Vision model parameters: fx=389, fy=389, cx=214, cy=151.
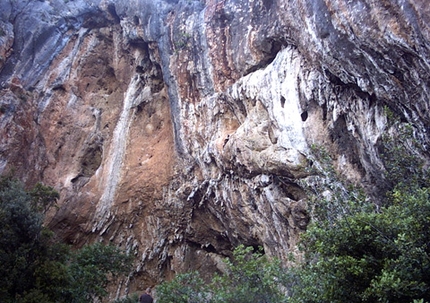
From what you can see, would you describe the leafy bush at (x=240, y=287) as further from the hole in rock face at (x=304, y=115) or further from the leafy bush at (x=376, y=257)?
the hole in rock face at (x=304, y=115)

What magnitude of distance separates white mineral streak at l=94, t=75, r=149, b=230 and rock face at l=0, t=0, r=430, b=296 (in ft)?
0.20

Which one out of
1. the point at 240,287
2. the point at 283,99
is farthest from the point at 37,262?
the point at 283,99

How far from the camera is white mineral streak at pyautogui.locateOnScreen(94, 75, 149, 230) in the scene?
16250 millimetres

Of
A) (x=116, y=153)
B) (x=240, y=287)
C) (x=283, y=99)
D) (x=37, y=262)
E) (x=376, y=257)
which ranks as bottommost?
(x=240, y=287)

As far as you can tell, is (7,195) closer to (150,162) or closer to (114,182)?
(114,182)

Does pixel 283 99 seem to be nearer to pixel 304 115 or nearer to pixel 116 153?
pixel 304 115

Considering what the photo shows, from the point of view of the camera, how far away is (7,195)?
11.6 metres

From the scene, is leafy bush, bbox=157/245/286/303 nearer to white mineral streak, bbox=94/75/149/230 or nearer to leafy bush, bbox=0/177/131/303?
leafy bush, bbox=0/177/131/303

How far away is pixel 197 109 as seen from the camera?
15.9 meters

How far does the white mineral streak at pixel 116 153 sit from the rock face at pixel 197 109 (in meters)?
0.06

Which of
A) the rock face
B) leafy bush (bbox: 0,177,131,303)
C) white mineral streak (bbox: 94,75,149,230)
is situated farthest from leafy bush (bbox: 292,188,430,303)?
white mineral streak (bbox: 94,75,149,230)

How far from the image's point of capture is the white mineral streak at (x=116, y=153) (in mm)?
16250

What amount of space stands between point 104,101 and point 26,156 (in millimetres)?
4614

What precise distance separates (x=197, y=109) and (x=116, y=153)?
4383mm
